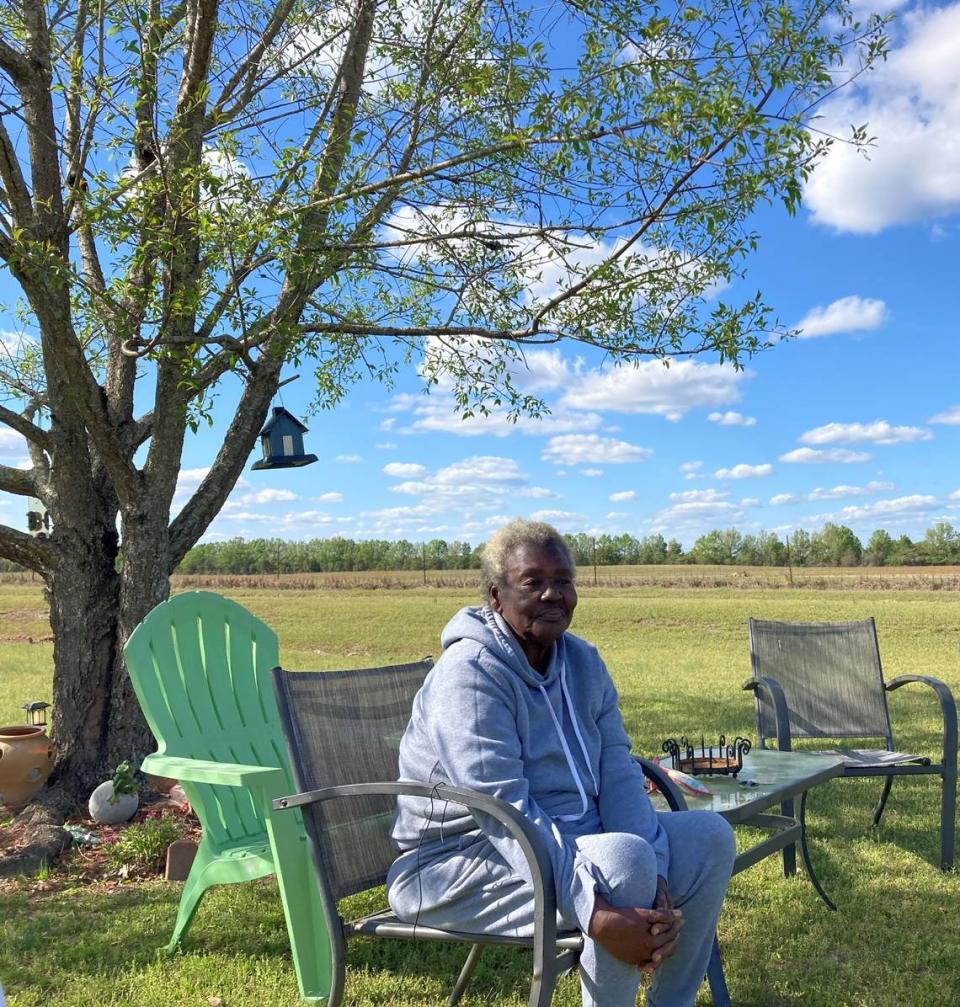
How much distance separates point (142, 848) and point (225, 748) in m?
0.88

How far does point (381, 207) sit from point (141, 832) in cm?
355

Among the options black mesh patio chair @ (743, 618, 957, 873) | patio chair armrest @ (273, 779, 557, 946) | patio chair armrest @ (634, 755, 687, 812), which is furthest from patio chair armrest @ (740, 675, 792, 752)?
patio chair armrest @ (273, 779, 557, 946)

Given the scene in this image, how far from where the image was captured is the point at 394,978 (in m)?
3.12

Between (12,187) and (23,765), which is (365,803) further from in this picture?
(12,187)

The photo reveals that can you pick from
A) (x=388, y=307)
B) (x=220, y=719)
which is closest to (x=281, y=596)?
(x=388, y=307)

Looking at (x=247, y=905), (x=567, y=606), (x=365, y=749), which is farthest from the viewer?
(x=247, y=905)

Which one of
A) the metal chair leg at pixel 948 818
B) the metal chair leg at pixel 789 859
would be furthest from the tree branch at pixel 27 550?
the metal chair leg at pixel 948 818

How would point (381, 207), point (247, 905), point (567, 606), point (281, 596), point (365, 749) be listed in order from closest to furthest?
point (567, 606) → point (365, 749) → point (247, 905) → point (381, 207) → point (281, 596)

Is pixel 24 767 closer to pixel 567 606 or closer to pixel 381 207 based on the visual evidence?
pixel 381 207

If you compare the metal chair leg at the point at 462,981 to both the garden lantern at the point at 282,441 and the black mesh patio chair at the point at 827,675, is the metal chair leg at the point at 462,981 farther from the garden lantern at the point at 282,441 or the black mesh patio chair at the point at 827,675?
the garden lantern at the point at 282,441

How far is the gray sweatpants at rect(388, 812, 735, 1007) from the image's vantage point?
208cm

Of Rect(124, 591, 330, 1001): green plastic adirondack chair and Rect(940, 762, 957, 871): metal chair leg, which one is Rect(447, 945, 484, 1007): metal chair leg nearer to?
Rect(124, 591, 330, 1001): green plastic adirondack chair

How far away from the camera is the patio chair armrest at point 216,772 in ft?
9.49

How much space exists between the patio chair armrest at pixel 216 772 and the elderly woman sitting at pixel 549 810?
56cm
